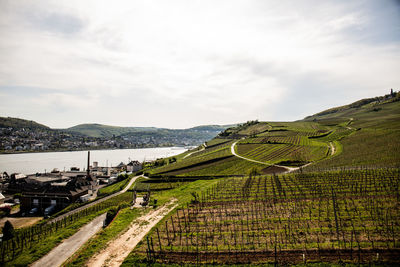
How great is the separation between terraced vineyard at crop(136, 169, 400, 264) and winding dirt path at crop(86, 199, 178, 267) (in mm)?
1554

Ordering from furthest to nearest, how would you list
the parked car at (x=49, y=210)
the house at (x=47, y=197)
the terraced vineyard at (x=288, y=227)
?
the house at (x=47, y=197), the parked car at (x=49, y=210), the terraced vineyard at (x=288, y=227)

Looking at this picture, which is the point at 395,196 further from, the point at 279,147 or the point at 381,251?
the point at 279,147

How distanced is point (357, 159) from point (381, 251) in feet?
172

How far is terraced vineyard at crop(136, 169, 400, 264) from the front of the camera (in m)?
19.6

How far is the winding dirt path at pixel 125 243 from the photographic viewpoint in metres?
20.7

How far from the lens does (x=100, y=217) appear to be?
36688 millimetres

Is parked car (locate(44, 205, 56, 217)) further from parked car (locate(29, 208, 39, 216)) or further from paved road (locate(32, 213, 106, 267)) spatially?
paved road (locate(32, 213, 106, 267))

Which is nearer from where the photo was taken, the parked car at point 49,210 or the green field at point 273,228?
the green field at point 273,228

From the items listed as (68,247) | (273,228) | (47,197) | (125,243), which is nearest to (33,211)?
(47,197)

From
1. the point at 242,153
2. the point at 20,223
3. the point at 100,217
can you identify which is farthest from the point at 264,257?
the point at 242,153

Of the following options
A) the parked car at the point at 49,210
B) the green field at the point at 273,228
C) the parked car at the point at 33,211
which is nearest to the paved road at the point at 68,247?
the green field at the point at 273,228

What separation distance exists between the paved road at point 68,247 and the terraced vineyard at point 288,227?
8.43m

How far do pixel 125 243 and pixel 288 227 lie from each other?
685 inches

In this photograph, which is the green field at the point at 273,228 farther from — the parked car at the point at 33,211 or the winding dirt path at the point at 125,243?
the parked car at the point at 33,211
